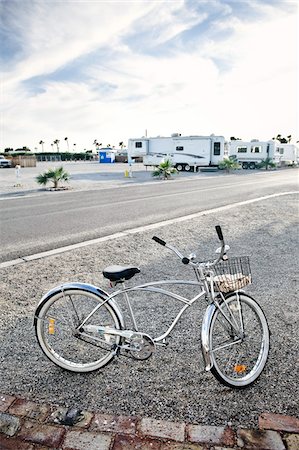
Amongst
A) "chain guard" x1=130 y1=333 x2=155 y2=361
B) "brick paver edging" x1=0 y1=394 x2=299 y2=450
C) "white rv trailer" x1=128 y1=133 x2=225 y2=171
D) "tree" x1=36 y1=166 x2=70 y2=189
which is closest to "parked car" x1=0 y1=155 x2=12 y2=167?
"white rv trailer" x1=128 y1=133 x2=225 y2=171

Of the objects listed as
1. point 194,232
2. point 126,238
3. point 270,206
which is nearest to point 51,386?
point 126,238

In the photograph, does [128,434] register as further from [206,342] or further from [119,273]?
[119,273]

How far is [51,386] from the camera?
2.79m

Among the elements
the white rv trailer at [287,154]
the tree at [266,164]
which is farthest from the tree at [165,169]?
the white rv trailer at [287,154]

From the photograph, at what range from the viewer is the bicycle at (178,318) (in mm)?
2738

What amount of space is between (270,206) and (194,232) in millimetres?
4570

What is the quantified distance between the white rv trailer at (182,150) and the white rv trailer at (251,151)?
730cm

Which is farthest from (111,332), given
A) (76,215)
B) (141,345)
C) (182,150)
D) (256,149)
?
(256,149)

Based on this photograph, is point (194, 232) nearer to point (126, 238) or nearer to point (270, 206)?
point (126, 238)

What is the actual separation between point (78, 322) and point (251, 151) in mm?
40132

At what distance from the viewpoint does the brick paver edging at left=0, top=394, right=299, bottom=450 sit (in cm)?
219

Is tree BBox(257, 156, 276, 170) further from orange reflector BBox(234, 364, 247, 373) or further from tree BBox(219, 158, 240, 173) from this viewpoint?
orange reflector BBox(234, 364, 247, 373)

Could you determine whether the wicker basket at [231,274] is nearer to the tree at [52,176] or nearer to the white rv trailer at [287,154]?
the tree at [52,176]

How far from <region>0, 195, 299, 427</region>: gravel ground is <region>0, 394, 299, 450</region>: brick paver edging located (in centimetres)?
9
